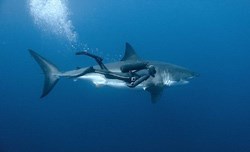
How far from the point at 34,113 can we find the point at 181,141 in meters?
11.9

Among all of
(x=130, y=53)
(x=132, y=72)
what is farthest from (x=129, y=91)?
(x=132, y=72)

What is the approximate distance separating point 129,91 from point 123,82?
4071mm

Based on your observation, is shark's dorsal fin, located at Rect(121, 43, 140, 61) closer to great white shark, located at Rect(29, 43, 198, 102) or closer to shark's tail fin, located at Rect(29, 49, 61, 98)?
great white shark, located at Rect(29, 43, 198, 102)

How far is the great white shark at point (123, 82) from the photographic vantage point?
26.4 feet

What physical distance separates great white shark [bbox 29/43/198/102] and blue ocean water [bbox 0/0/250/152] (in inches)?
361

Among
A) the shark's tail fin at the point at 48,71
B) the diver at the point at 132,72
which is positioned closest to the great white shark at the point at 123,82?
the shark's tail fin at the point at 48,71

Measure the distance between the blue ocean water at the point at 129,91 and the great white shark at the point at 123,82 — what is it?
9.17 m

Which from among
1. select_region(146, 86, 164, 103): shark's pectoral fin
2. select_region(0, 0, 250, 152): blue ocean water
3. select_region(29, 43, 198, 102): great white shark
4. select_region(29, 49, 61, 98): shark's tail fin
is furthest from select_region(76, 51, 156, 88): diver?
select_region(0, 0, 250, 152): blue ocean water

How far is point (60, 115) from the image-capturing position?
22.2m

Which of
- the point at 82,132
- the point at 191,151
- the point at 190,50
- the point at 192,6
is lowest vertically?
the point at 191,151

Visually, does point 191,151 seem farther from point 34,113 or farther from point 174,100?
point 34,113

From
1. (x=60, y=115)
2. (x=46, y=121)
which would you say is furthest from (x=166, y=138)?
(x=46, y=121)

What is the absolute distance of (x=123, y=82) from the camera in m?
7.93

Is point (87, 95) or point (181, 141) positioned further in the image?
point (87, 95)
